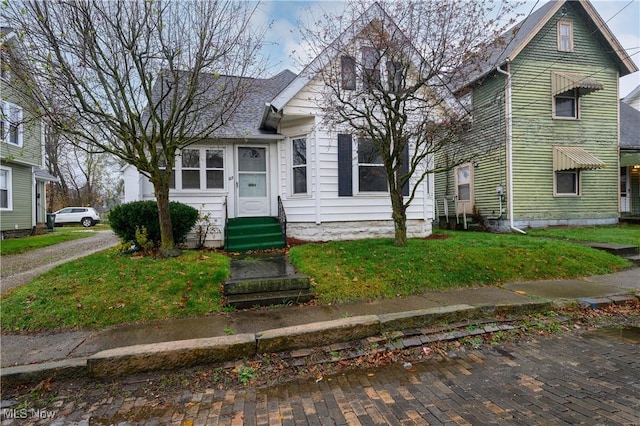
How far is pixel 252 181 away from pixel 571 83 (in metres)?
12.3

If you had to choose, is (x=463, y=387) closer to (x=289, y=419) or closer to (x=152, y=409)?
(x=289, y=419)

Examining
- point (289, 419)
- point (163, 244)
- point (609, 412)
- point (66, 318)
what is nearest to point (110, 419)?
point (289, 419)

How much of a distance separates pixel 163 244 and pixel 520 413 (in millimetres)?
6268

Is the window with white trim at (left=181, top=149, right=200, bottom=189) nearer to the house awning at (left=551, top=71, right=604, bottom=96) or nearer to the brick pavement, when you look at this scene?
the brick pavement

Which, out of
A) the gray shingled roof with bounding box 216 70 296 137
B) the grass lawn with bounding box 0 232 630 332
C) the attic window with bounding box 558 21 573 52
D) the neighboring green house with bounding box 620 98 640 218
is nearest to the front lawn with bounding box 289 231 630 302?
the grass lawn with bounding box 0 232 630 332

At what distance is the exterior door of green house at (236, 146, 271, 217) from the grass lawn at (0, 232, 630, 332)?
9.17 ft

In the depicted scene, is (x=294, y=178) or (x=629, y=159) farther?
(x=629, y=159)

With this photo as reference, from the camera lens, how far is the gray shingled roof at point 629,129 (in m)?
14.1

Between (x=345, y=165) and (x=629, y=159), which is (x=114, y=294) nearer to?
(x=345, y=165)

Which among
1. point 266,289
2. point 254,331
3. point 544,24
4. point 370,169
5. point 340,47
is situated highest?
point 544,24

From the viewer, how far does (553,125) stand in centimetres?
1280

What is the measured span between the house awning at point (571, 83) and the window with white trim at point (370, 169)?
28.4 ft

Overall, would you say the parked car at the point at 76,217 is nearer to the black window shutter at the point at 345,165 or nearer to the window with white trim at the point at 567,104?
the black window shutter at the point at 345,165

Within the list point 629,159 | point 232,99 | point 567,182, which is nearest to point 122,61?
point 232,99
